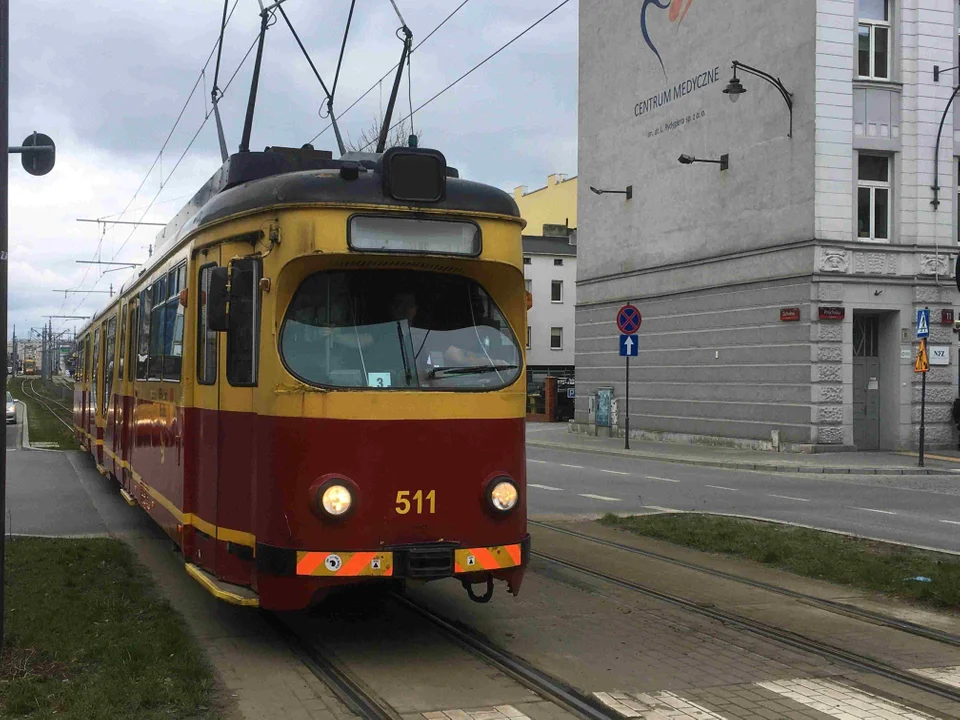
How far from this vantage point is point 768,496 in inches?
698

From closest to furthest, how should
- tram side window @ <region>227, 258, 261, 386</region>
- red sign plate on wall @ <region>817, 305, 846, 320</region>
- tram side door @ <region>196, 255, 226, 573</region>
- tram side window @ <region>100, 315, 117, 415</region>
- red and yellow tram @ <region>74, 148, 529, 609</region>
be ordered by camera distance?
red and yellow tram @ <region>74, 148, 529, 609</region>, tram side window @ <region>227, 258, 261, 386</region>, tram side door @ <region>196, 255, 226, 573</region>, tram side window @ <region>100, 315, 117, 415</region>, red sign plate on wall @ <region>817, 305, 846, 320</region>

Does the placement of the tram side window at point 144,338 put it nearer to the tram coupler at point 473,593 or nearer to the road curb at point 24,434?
the tram coupler at point 473,593

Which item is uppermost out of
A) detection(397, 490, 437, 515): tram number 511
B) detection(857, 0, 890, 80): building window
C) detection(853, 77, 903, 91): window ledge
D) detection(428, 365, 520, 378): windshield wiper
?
detection(857, 0, 890, 80): building window

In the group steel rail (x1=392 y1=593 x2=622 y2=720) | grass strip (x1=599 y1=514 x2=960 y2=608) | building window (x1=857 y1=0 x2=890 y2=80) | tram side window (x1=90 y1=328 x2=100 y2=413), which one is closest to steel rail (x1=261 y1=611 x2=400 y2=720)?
steel rail (x1=392 y1=593 x2=622 y2=720)

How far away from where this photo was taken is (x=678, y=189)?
31.4 m

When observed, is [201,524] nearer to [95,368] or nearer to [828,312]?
[95,368]

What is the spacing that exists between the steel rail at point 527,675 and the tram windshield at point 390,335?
165 centimetres

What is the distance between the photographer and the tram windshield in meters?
7.02

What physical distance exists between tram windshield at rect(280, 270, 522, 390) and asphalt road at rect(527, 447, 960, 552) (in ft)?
23.4

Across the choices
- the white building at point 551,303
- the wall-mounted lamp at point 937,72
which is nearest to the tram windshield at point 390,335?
the wall-mounted lamp at point 937,72

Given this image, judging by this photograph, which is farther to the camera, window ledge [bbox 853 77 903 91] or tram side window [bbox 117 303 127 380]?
window ledge [bbox 853 77 903 91]

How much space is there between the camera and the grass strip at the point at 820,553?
30.7 feet

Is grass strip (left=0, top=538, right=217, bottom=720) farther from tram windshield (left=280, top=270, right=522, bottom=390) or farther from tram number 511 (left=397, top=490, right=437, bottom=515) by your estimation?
tram windshield (left=280, top=270, right=522, bottom=390)

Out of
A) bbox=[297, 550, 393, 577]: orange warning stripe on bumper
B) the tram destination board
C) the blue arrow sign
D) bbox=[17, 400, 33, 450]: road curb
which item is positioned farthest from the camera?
bbox=[17, 400, 33, 450]: road curb
